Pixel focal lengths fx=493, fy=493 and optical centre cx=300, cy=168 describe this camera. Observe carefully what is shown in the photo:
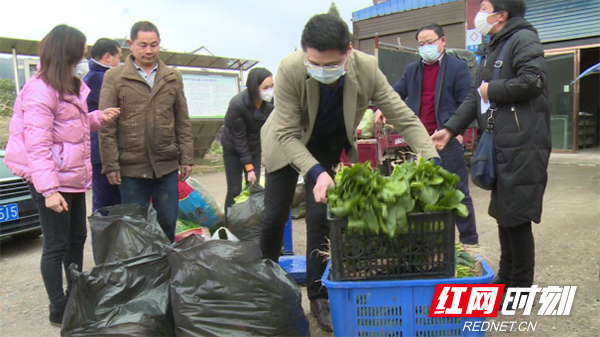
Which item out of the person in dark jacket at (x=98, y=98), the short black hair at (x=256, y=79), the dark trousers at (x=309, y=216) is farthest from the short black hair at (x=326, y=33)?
the person in dark jacket at (x=98, y=98)

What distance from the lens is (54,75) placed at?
2.85 metres

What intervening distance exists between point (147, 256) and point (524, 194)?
6.79 feet

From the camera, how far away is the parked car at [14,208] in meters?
4.62

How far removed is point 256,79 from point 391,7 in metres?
8.71

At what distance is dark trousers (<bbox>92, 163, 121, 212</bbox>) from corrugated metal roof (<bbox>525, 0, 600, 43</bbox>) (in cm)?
1097

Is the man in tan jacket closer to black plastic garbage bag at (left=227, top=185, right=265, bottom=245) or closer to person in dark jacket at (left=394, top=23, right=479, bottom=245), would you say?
black plastic garbage bag at (left=227, top=185, right=265, bottom=245)

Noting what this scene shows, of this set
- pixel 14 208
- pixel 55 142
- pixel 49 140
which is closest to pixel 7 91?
pixel 14 208

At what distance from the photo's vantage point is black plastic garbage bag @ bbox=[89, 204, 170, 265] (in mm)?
2848

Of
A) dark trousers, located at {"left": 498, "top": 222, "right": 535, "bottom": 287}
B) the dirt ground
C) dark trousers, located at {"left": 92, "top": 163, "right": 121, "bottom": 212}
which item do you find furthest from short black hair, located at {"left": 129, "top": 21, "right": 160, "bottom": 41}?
dark trousers, located at {"left": 498, "top": 222, "right": 535, "bottom": 287}

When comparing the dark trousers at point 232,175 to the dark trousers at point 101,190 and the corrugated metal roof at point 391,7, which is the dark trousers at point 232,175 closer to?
the dark trousers at point 101,190

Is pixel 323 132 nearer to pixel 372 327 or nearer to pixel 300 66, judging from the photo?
pixel 300 66

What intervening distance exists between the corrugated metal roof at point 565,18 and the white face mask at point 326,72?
35.2ft

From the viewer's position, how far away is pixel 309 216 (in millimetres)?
2834

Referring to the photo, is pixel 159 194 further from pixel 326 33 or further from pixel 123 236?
pixel 326 33
